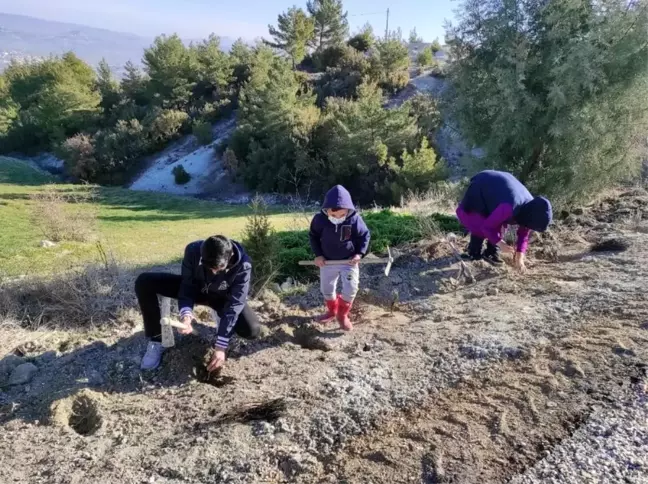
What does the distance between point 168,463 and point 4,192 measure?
27.6 m

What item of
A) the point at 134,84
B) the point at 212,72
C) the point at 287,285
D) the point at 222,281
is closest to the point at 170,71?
the point at 212,72

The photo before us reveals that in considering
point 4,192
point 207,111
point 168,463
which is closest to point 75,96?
point 207,111

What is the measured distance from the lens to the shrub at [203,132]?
35.3 m

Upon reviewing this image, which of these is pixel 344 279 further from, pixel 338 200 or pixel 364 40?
pixel 364 40

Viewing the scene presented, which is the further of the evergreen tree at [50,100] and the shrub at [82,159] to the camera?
the evergreen tree at [50,100]

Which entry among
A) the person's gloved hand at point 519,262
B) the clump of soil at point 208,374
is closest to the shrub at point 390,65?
the person's gloved hand at point 519,262

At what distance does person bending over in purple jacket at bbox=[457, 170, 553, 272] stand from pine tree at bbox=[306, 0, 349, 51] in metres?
40.9

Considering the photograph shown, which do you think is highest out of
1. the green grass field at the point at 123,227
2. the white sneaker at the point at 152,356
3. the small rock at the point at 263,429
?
the white sneaker at the point at 152,356

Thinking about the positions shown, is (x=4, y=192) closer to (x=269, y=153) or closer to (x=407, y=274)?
(x=269, y=153)

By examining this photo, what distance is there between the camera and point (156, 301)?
3674mm

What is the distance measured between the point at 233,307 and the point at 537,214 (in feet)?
9.74

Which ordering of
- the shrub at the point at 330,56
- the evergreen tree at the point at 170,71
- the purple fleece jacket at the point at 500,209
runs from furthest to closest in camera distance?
the shrub at the point at 330,56, the evergreen tree at the point at 170,71, the purple fleece jacket at the point at 500,209

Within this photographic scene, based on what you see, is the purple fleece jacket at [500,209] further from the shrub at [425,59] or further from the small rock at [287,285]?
the shrub at [425,59]

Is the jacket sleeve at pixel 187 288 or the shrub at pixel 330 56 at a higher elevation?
the shrub at pixel 330 56
